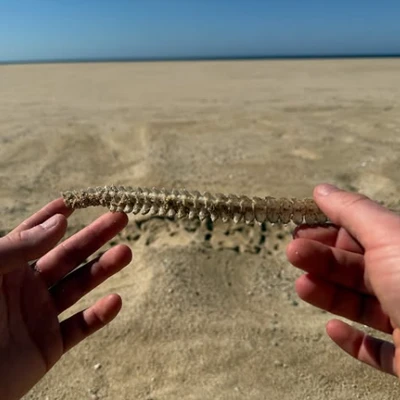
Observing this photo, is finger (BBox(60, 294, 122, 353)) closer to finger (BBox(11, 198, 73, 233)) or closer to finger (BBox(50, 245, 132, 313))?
finger (BBox(50, 245, 132, 313))

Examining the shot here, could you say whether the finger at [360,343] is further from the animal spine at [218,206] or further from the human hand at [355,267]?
the animal spine at [218,206]

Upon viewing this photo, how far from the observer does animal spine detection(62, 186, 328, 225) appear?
2.50 m

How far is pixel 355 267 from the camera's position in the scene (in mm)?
2475

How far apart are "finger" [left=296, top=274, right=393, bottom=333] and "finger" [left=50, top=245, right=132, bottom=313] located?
909mm

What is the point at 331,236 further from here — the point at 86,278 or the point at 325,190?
the point at 86,278

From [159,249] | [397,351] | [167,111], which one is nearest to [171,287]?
[159,249]

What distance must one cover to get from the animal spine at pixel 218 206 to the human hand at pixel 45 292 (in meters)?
0.11

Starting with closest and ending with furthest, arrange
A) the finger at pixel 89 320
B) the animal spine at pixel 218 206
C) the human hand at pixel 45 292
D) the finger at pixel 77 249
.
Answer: the human hand at pixel 45 292, the animal spine at pixel 218 206, the finger at pixel 89 320, the finger at pixel 77 249

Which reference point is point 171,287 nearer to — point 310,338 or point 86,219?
point 310,338

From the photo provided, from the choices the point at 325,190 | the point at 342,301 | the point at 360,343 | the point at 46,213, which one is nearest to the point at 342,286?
the point at 342,301

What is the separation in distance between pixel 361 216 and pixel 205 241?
264cm

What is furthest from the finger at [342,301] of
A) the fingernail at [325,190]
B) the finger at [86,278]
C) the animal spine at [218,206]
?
the finger at [86,278]

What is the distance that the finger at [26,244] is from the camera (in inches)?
80.9

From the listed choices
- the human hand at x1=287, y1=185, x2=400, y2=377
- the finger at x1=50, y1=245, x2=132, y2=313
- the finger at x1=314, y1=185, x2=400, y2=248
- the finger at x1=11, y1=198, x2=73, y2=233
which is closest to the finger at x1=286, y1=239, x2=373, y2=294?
the human hand at x1=287, y1=185, x2=400, y2=377
